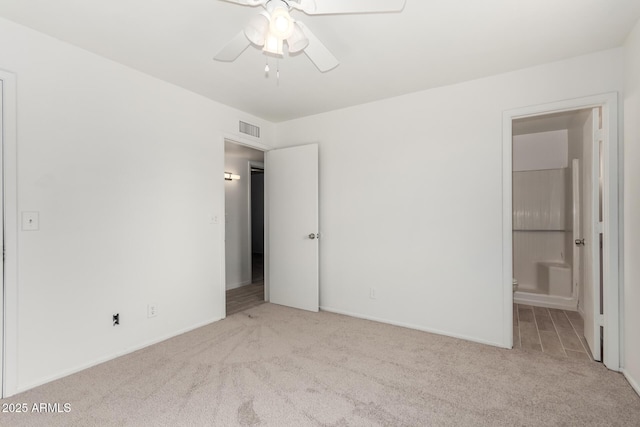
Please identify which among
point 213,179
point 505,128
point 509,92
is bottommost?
point 213,179

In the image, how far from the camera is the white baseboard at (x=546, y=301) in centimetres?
413

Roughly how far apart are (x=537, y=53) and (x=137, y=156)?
3.53 meters

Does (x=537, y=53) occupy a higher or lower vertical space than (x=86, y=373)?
higher

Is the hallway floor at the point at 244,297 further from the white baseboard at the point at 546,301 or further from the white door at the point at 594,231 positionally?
the white baseboard at the point at 546,301

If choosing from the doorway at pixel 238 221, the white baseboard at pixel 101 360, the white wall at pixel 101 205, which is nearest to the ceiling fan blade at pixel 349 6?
the white wall at pixel 101 205

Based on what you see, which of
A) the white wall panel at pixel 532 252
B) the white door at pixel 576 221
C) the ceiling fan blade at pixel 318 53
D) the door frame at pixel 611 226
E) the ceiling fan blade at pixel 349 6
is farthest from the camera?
the white wall panel at pixel 532 252

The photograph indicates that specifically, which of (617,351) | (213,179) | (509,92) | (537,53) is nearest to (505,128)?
(509,92)

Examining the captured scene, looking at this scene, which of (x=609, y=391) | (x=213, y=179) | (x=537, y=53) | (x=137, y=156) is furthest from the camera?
(x=213, y=179)

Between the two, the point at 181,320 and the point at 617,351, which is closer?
the point at 617,351

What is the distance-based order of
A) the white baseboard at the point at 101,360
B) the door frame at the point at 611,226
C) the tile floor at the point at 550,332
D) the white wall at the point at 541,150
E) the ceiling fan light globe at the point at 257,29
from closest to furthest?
the ceiling fan light globe at the point at 257,29
the white baseboard at the point at 101,360
the door frame at the point at 611,226
the tile floor at the point at 550,332
the white wall at the point at 541,150

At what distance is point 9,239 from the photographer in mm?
2096

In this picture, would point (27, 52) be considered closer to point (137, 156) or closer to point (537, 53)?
point (137, 156)

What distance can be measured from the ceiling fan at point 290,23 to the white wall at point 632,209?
1940 mm

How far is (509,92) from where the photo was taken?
112 inches
